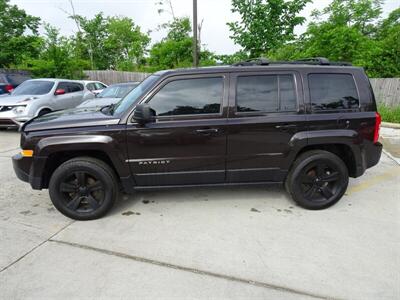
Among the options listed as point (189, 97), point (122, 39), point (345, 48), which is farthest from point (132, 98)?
point (122, 39)

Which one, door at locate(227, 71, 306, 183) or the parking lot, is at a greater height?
door at locate(227, 71, 306, 183)

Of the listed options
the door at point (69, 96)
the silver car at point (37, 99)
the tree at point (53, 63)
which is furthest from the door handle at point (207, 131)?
the tree at point (53, 63)

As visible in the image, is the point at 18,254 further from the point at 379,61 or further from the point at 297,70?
the point at 379,61

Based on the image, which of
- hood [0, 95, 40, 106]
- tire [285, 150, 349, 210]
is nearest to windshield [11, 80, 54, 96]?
hood [0, 95, 40, 106]

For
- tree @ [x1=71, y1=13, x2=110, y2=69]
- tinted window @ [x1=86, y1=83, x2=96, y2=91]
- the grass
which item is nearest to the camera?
the grass

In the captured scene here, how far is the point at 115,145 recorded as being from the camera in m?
3.41

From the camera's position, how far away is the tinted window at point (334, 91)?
3648mm

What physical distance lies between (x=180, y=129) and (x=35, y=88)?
7.84 metres

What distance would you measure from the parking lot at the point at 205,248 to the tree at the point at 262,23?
11.1m

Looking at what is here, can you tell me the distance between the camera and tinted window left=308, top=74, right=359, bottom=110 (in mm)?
3648

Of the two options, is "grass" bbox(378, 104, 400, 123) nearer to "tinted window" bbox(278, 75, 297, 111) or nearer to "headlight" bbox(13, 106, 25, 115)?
"tinted window" bbox(278, 75, 297, 111)

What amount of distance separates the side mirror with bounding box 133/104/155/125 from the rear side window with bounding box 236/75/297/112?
110 cm

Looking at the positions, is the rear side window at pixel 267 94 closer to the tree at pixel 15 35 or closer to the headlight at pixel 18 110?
the headlight at pixel 18 110

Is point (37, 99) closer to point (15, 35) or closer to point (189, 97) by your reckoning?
point (189, 97)
